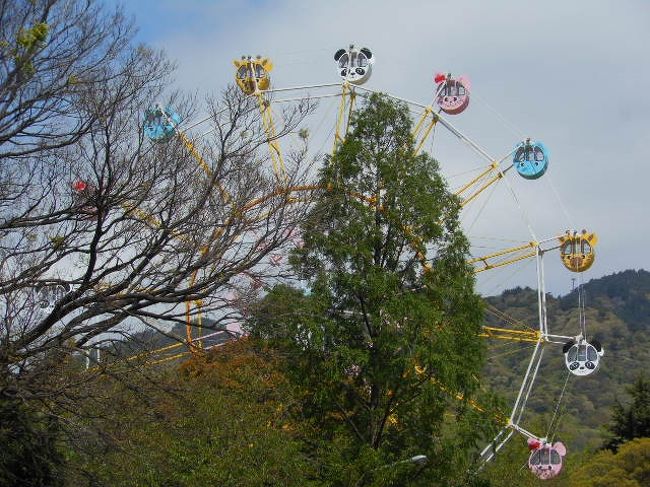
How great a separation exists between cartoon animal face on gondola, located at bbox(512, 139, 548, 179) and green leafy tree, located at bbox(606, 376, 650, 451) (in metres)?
12.5

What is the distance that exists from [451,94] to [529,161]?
2.88 metres

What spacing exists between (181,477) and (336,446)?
327cm

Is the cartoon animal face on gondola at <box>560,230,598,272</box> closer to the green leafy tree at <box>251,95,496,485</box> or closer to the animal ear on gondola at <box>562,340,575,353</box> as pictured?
the animal ear on gondola at <box>562,340,575,353</box>

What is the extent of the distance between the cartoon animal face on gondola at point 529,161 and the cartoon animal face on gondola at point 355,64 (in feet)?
16.2

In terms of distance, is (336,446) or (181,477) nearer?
(181,477)

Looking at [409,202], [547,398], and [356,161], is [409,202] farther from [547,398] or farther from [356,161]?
[547,398]

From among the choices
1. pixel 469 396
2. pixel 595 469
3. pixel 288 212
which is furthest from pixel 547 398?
pixel 288 212

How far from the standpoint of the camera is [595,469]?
3647 cm

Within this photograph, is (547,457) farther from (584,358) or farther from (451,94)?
(451,94)

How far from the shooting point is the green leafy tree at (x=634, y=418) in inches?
1563

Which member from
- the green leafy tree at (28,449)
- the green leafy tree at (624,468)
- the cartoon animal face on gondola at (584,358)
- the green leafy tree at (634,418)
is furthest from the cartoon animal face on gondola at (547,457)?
the green leafy tree at (28,449)

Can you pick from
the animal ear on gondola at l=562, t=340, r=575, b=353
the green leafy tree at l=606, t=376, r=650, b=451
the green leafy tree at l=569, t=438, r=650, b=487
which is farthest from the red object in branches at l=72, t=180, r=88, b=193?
the green leafy tree at l=606, t=376, r=650, b=451

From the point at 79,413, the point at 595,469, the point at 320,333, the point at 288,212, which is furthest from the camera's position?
the point at 595,469

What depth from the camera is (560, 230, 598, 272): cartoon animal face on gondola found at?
31.6 meters
